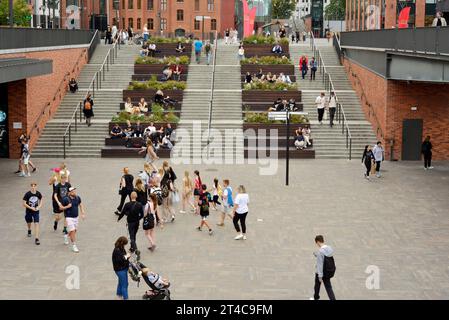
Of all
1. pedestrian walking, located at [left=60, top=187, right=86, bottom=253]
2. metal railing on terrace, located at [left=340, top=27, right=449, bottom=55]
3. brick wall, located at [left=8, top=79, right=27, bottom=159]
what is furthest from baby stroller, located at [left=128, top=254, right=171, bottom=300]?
brick wall, located at [left=8, top=79, right=27, bottom=159]

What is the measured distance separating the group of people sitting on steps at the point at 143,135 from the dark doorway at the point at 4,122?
4.53 m

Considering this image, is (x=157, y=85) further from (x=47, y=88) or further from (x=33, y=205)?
(x=33, y=205)

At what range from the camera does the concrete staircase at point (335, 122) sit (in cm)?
3181

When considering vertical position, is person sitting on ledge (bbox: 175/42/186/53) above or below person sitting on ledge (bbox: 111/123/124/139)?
above

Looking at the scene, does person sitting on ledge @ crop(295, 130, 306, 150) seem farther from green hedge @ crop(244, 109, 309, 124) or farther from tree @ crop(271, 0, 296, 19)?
Answer: tree @ crop(271, 0, 296, 19)

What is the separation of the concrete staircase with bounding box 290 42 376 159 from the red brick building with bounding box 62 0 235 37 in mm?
62832

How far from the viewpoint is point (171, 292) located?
1346 cm

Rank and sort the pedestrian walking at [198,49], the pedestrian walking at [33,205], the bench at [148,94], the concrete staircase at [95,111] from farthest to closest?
the pedestrian walking at [198,49]
the bench at [148,94]
the concrete staircase at [95,111]
the pedestrian walking at [33,205]

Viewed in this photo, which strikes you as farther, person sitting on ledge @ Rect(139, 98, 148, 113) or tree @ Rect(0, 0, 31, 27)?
tree @ Rect(0, 0, 31, 27)

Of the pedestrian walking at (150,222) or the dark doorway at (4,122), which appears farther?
the dark doorway at (4,122)

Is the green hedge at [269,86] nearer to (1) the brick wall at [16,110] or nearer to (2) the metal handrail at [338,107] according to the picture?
(2) the metal handrail at [338,107]

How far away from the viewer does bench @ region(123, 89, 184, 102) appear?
37281 millimetres

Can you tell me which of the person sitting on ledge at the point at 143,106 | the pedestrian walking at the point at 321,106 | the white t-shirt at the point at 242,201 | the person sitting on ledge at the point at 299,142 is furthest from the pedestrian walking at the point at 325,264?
the person sitting on ledge at the point at 143,106

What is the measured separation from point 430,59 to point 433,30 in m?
1.39
